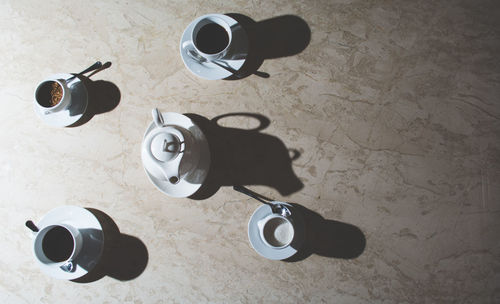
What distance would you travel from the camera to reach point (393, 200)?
96cm

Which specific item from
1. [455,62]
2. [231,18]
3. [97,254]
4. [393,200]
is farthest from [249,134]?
[455,62]

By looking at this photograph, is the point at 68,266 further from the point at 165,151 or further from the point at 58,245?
the point at 165,151

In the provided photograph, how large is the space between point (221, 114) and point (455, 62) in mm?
825

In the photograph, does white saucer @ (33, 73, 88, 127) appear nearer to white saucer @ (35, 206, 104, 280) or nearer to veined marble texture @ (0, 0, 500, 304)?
veined marble texture @ (0, 0, 500, 304)

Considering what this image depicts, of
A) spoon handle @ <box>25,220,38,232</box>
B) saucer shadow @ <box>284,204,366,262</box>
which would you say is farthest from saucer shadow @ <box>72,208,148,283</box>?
saucer shadow @ <box>284,204,366,262</box>

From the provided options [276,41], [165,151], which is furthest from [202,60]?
[165,151]

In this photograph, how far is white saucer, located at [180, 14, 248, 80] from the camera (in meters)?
0.97

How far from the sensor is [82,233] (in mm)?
964

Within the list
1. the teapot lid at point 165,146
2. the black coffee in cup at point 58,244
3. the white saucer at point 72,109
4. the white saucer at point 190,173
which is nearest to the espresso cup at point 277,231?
the white saucer at point 190,173

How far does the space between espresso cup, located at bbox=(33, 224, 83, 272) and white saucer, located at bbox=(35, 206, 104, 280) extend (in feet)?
0.13

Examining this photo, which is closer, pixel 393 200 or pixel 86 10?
pixel 393 200

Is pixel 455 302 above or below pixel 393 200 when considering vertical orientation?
below

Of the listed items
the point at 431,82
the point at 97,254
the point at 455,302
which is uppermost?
the point at 431,82

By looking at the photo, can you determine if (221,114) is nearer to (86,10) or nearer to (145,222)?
(145,222)
